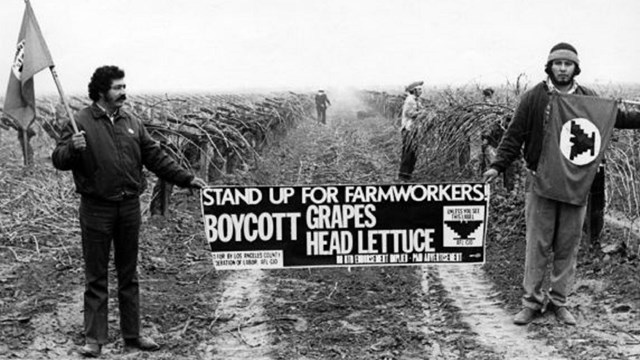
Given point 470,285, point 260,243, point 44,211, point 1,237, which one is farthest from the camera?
point 44,211

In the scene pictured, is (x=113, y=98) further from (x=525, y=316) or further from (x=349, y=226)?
(x=525, y=316)

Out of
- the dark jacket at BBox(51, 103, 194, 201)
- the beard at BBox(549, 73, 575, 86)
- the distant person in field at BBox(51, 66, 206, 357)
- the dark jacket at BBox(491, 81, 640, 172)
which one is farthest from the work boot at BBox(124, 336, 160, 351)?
the beard at BBox(549, 73, 575, 86)

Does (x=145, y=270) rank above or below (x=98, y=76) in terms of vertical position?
below

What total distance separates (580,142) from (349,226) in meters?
1.91

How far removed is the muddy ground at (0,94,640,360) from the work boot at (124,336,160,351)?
74mm

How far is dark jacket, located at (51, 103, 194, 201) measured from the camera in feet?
16.2

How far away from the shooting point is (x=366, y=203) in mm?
6031

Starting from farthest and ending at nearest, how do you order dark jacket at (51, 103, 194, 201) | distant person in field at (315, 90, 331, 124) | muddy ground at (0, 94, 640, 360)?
distant person in field at (315, 90, 331, 124) → muddy ground at (0, 94, 640, 360) → dark jacket at (51, 103, 194, 201)

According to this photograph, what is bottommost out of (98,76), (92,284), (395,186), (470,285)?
(470,285)

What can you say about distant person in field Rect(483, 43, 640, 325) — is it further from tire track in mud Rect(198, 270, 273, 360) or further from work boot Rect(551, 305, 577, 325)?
tire track in mud Rect(198, 270, 273, 360)

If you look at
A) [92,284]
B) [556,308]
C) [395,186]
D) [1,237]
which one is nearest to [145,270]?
[1,237]

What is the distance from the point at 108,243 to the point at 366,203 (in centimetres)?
209

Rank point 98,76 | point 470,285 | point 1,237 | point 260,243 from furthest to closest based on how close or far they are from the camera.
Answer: point 1,237 < point 470,285 < point 260,243 < point 98,76

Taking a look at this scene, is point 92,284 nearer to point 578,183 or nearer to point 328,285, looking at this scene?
point 328,285
